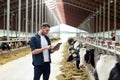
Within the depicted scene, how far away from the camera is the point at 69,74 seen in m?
9.02

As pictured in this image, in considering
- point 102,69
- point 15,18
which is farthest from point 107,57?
point 15,18

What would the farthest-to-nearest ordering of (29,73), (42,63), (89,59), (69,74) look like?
(29,73) < (69,74) < (89,59) < (42,63)

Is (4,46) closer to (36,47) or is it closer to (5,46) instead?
(5,46)

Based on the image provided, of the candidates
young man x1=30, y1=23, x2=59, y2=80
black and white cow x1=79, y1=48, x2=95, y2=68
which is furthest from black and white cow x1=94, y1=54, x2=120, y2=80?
black and white cow x1=79, y1=48, x2=95, y2=68

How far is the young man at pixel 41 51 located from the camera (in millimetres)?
5328

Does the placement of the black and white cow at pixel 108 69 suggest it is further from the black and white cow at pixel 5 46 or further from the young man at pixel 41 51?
the black and white cow at pixel 5 46

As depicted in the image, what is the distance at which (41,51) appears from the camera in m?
5.33

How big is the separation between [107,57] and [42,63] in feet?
4.11

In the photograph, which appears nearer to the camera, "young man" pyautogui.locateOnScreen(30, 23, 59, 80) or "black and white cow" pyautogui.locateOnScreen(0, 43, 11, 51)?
"young man" pyautogui.locateOnScreen(30, 23, 59, 80)

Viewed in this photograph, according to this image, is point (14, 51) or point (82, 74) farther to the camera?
point (14, 51)

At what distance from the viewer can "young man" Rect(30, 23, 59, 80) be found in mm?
5328

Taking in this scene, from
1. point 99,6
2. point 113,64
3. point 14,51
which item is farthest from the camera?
point 99,6

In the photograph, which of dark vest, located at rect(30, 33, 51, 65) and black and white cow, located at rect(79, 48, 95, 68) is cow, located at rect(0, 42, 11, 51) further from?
dark vest, located at rect(30, 33, 51, 65)

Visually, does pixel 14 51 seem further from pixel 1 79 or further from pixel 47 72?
pixel 47 72
